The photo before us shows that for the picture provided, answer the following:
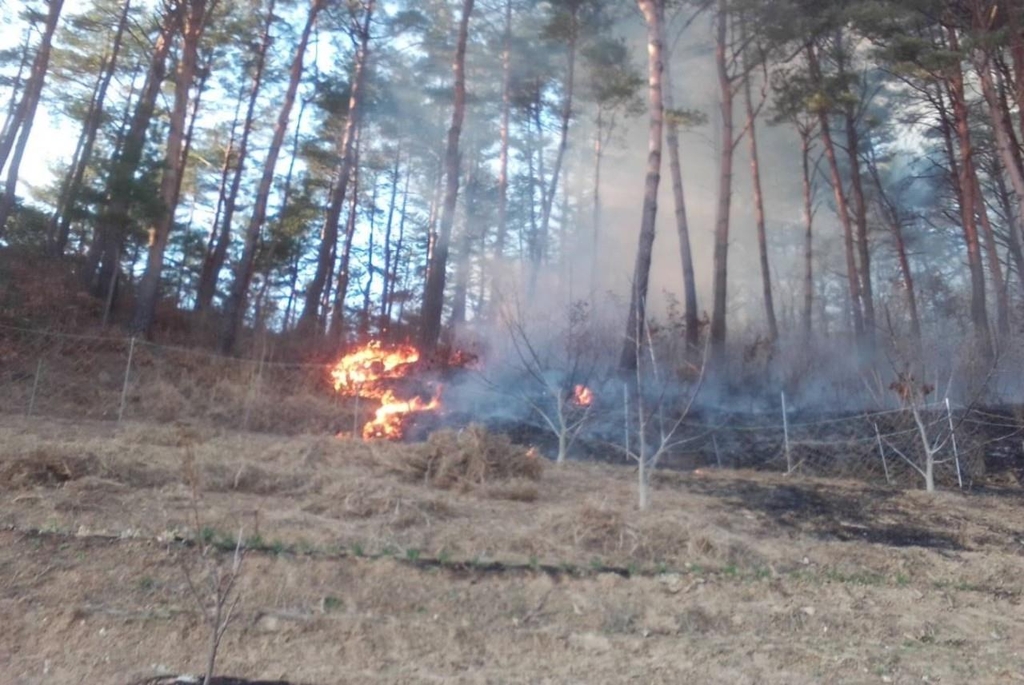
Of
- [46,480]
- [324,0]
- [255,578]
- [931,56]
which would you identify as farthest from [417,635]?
[324,0]

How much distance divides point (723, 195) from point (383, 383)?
34.6ft

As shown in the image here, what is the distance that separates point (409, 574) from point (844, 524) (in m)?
5.40

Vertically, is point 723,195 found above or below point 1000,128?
above

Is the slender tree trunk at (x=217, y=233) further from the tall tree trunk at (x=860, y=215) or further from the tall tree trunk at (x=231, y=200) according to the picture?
the tall tree trunk at (x=860, y=215)

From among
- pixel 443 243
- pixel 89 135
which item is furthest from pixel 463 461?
pixel 89 135

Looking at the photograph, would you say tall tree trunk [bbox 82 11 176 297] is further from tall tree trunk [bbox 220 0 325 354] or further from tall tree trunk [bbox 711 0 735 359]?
tall tree trunk [bbox 711 0 735 359]

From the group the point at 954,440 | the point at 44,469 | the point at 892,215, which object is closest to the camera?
the point at 44,469

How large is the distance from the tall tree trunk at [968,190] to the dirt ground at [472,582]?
9.38m

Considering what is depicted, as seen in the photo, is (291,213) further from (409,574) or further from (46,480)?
(409,574)

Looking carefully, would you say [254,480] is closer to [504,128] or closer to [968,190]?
[968,190]

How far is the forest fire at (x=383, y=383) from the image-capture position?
51.8 feet

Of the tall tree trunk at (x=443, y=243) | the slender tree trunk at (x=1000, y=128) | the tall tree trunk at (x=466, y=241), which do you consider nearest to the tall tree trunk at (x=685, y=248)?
the tall tree trunk at (x=443, y=243)

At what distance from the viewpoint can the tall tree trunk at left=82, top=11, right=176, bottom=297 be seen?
20312 millimetres

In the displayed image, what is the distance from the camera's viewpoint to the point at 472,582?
700 centimetres
